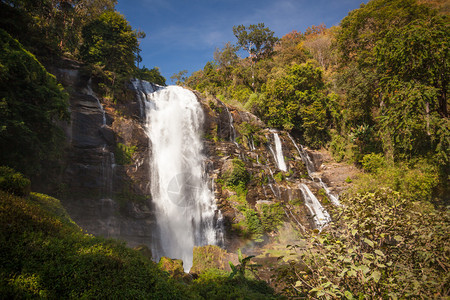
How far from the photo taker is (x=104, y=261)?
12.0 ft

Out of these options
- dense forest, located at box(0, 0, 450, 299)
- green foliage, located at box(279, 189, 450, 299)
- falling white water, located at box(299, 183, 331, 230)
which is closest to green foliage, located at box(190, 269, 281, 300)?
dense forest, located at box(0, 0, 450, 299)

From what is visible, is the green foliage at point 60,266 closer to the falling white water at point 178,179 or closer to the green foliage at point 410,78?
the falling white water at point 178,179

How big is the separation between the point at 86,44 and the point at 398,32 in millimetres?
23322

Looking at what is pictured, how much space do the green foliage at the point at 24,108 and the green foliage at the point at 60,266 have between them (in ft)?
18.4

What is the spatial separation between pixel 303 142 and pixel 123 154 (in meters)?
20.8

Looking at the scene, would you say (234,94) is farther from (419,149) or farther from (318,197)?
(419,149)

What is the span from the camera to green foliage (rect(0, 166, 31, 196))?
17.1 feet

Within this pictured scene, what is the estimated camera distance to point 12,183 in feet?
17.6

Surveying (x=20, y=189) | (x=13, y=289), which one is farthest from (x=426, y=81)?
(x=20, y=189)

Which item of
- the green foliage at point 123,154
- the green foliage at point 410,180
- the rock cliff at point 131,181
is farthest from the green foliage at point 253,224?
the green foliage at point 123,154

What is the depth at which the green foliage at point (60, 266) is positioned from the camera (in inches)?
116

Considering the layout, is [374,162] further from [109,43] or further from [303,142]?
[109,43]

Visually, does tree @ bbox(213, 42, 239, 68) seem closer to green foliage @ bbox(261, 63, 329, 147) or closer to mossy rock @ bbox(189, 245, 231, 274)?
green foliage @ bbox(261, 63, 329, 147)

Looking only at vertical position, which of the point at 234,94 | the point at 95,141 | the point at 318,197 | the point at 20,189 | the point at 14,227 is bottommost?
the point at 318,197
